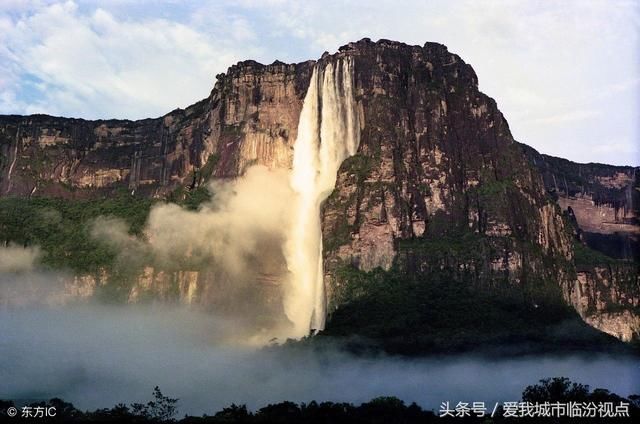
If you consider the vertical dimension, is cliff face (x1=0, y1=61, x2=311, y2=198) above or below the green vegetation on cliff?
above

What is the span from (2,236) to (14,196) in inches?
383

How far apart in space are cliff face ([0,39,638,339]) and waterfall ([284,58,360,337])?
153cm

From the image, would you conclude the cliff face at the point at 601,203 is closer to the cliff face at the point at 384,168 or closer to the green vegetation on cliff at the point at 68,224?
the cliff face at the point at 384,168

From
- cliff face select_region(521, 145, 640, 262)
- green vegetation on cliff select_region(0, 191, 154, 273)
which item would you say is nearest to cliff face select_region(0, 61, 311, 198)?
green vegetation on cliff select_region(0, 191, 154, 273)

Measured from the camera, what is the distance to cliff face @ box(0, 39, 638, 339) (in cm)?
10269

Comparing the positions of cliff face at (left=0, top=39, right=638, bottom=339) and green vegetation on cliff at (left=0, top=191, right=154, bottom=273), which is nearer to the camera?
cliff face at (left=0, top=39, right=638, bottom=339)

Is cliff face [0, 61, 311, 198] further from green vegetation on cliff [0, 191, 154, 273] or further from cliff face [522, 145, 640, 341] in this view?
cliff face [522, 145, 640, 341]

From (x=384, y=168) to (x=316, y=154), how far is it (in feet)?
40.8

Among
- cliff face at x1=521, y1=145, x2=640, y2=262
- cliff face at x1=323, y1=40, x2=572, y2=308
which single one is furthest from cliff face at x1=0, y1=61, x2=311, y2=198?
cliff face at x1=521, y1=145, x2=640, y2=262

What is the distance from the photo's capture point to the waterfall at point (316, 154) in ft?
365

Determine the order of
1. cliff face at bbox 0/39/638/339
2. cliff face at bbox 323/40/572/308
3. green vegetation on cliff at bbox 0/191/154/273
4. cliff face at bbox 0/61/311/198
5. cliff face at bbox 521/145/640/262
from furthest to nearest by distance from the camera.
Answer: cliff face at bbox 521/145/640/262 → cliff face at bbox 0/61/311/198 → green vegetation on cliff at bbox 0/191/154/273 → cliff face at bbox 0/39/638/339 → cliff face at bbox 323/40/572/308

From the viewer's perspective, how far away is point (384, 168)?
107m

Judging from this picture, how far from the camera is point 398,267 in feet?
330

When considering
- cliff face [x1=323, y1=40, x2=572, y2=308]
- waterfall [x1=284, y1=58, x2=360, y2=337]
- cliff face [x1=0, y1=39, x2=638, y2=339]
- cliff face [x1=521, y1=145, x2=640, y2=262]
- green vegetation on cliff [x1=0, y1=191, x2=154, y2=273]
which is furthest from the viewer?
cliff face [x1=521, y1=145, x2=640, y2=262]
